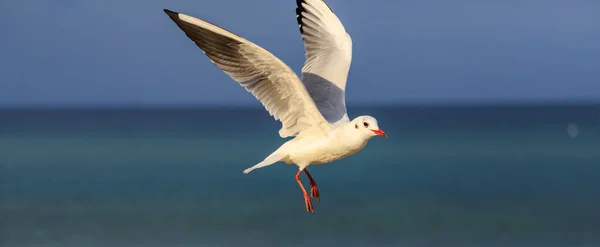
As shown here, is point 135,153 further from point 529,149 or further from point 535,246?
point 535,246

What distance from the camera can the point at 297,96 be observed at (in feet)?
41.0

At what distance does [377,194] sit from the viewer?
37.8 metres

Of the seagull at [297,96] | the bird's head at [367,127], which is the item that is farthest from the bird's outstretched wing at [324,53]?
the bird's head at [367,127]

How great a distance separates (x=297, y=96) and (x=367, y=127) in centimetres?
115

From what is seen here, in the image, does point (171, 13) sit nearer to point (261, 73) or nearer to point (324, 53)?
point (261, 73)

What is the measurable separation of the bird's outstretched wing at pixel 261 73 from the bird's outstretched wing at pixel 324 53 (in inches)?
35.3

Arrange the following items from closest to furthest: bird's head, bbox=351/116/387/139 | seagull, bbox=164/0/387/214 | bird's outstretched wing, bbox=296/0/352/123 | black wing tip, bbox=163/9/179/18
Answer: black wing tip, bbox=163/9/179/18, bird's head, bbox=351/116/387/139, seagull, bbox=164/0/387/214, bird's outstretched wing, bbox=296/0/352/123

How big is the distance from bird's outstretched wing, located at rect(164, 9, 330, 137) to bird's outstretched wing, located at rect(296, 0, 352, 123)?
0.90 metres

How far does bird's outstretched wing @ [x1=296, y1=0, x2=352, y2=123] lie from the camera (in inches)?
540

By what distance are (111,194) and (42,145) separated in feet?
118

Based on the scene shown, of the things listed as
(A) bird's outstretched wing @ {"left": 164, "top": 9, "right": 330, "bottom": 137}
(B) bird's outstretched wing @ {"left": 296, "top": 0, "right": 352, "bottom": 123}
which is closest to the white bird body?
(A) bird's outstretched wing @ {"left": 164, "top": 9, "right": 330, "bottom": 137}

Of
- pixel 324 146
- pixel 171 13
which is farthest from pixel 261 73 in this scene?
pixel 171 13

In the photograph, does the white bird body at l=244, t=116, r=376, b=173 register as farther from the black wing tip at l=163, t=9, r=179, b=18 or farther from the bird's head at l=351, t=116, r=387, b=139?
the black wing tip at l=163, t=9, r=179, b=18

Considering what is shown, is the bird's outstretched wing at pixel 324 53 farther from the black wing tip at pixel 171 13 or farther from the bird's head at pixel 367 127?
the black wing tip at pixel 171 13
